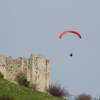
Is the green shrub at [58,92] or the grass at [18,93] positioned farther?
the green shrub at [58,92]

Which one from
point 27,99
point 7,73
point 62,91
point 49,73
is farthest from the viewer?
point 49,73

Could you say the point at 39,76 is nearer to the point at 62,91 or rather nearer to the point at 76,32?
the point at 62,91

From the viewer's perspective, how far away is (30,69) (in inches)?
2169

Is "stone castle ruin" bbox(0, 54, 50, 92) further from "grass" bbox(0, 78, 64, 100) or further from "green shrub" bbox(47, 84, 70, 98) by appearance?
"grass" bbox(0, 78, 64, 100)

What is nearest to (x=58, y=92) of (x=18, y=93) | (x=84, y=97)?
(x=84, y=97)

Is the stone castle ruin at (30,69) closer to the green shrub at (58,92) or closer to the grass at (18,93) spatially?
the green shrub at (58,92)

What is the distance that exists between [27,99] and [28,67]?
20.6 metres

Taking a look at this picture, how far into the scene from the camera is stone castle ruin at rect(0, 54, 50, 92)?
54.2 m

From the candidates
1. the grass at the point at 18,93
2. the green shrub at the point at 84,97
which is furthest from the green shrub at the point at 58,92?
the grass at the point at 18,93

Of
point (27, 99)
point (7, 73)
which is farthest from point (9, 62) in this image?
point (27, 99)

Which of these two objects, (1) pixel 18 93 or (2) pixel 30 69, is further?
(2) pixel 30 69

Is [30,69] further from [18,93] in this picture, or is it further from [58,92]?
[18,93]

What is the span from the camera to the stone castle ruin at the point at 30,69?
54.2 metres

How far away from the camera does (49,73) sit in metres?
57.7
